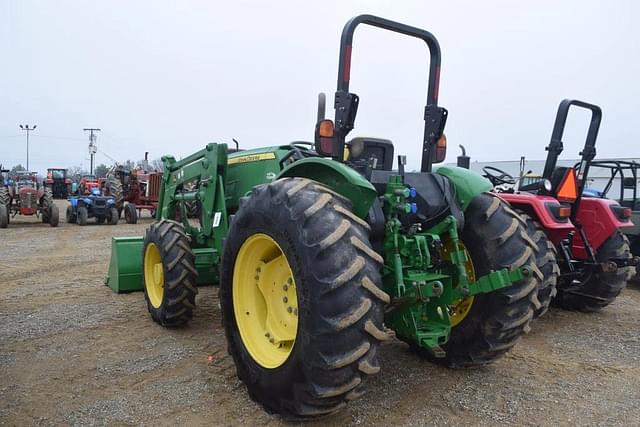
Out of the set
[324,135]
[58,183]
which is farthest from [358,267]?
[58,183]

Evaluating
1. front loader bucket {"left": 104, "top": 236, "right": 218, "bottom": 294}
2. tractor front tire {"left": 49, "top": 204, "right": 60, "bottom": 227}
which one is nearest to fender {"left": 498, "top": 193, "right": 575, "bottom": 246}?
front loader bucket {"left": 104, "top": 236, "right": 218, "bottom": 294}

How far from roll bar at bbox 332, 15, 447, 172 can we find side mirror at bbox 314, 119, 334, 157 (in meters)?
0.07

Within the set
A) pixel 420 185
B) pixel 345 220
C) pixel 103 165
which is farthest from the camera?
pixel 103 165

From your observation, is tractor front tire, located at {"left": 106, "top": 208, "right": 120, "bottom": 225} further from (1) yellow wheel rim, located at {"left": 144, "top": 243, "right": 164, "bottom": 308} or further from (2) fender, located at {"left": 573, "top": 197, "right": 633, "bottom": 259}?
(2) fender, located at {"left": 573, "top": 197, "right": 633, "bottom": 259}

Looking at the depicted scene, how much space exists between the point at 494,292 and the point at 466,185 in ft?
2.57

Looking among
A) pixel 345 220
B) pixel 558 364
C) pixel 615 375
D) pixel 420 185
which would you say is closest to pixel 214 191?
pixel 420 185

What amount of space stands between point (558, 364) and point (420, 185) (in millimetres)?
2088

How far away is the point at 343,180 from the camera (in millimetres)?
3086

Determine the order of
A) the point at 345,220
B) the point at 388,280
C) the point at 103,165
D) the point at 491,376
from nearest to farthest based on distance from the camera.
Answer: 1. the point at 345,220
2. the point at 388,280
3. the point at 491,376
4. the point at 103,165

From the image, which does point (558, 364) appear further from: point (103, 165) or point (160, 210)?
point (103, 165)

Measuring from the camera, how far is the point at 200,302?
5988 millimetres

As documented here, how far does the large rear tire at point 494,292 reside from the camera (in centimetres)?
345

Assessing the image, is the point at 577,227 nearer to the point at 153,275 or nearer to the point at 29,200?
the point at 153,275

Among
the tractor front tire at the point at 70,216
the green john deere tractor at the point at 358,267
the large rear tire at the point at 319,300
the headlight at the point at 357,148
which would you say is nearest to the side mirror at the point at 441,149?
the green john deere tractor at the point at 358,267
